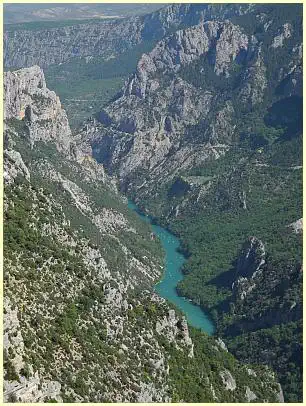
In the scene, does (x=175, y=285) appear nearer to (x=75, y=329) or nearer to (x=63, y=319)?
(x=75, y=329)

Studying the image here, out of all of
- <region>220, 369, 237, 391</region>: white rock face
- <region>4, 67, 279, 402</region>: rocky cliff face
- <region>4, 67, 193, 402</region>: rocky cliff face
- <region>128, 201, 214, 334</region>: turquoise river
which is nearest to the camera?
<region>4, 67, 193, 402</region>: rocky cliff face

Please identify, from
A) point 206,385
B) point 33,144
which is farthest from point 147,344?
point 33,144

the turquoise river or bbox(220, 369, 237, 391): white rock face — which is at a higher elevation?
bbox(220, 369, 237, 391): white rock face

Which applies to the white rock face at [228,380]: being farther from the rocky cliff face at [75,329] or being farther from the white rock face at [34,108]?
the white rock face at [34,108]

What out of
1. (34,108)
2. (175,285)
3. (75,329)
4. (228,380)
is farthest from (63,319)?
(34,108)

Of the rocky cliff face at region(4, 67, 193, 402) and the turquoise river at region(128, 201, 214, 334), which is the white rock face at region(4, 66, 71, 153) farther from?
the rocky cliff face at region(4, 67, 193, 402)

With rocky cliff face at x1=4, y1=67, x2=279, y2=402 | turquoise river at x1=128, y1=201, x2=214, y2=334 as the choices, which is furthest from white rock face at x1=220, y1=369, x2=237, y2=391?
turquoise river at x1=128, y1=201, x2=214, y2=334

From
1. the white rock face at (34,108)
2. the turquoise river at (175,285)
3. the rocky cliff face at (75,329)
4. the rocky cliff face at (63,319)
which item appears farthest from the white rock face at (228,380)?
the white rock face at (34,108)

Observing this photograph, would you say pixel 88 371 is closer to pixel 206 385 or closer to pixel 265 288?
pixel 206 385
